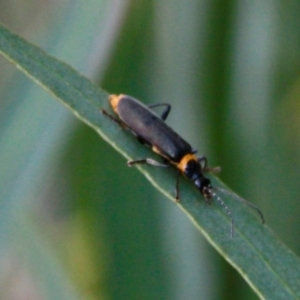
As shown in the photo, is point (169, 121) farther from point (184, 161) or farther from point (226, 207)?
point (226, 207)

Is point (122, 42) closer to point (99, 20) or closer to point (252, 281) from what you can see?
point (99, 20)

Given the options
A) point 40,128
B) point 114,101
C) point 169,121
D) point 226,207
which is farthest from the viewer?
point 169,121

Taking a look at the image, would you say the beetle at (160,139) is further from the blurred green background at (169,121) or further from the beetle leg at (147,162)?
the blurred green background at (169,121)

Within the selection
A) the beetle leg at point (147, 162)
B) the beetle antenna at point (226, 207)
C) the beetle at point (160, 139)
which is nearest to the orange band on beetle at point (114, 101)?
A: the beetle at point (160, 139)

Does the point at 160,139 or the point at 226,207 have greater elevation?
the point at 160,139

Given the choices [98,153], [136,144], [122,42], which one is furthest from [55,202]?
[136,144]

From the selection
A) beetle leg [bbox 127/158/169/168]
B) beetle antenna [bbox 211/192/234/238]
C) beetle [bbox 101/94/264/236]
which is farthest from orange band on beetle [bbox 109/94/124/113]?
beetle antenna [bbox 211/192/234/238]

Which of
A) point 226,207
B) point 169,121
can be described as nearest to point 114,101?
point 226,207
